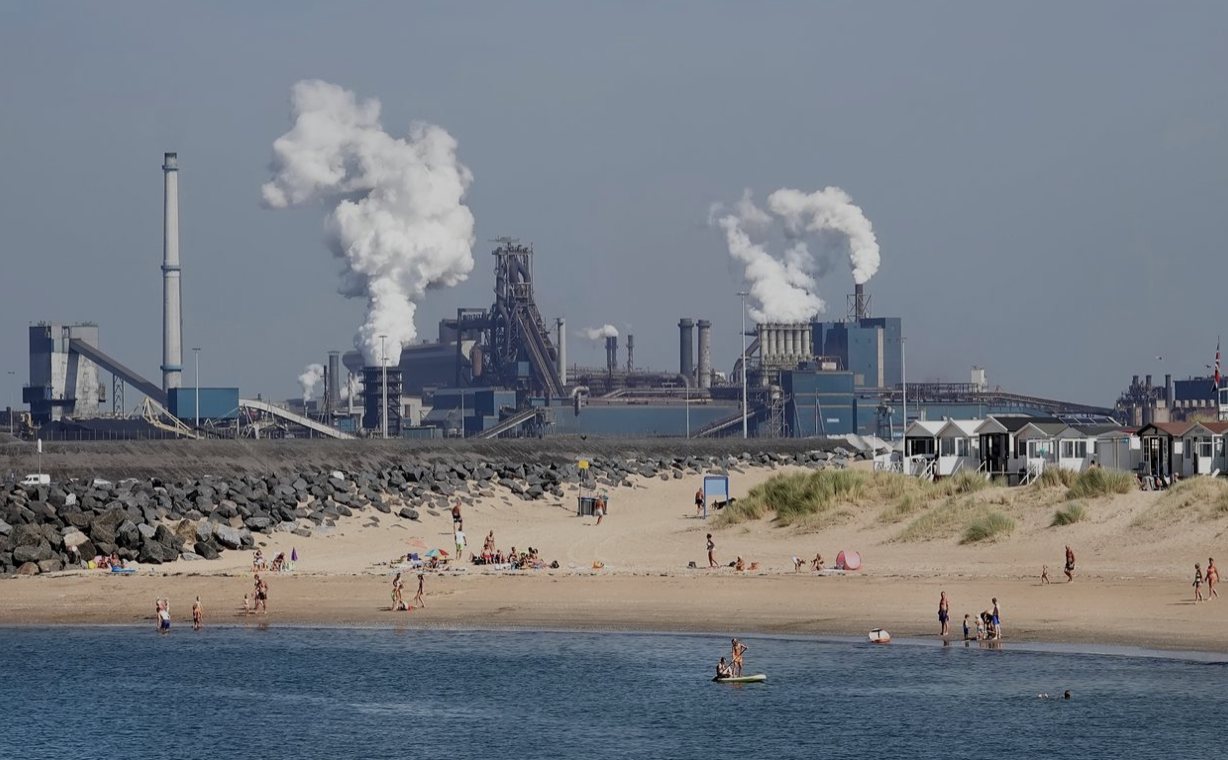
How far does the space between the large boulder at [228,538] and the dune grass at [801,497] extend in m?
16.9

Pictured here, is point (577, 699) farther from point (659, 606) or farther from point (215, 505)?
point (215, 505)

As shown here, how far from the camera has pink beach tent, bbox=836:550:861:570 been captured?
163 feet

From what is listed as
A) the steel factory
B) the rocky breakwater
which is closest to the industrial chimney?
the steel factory

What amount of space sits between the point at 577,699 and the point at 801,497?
84.9 ft

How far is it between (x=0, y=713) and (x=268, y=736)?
708cm

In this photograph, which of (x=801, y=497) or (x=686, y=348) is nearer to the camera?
(x=801, y=497)

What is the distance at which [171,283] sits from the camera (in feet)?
494

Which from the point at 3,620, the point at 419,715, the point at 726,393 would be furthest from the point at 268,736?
the point at 726,393

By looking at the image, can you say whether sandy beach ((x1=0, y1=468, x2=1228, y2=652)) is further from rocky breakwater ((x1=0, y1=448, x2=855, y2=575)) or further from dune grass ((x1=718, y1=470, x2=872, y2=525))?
rocky breakwater ((x1=0, y1=448, x2=855, y2=575))

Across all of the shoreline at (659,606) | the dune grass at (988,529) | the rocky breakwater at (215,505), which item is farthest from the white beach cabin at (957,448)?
the shoreline at (659,606)

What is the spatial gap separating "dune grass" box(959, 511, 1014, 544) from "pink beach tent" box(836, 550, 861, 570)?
445 centimetres

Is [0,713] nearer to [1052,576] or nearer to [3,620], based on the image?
[3,620]

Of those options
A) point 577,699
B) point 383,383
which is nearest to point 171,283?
point 383,383

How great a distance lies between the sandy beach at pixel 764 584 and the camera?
41562 millimetres
